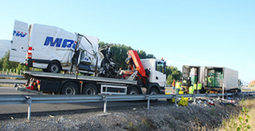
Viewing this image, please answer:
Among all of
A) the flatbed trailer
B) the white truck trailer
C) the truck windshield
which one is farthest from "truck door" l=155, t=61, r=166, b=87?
the white truck trailer

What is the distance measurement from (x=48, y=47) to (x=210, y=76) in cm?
1721

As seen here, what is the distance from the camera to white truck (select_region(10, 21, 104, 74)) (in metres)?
9.14

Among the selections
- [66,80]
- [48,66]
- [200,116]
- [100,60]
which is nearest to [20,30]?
[48,66]

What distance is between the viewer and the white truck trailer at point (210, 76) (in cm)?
2066

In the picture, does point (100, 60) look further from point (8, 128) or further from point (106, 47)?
point (8, 128)

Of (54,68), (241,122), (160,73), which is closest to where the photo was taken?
(241,122)

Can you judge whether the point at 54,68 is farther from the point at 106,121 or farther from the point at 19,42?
the point at 106,121

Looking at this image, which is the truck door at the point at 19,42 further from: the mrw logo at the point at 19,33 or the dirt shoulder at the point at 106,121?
the dirt shoulder at the point at 106,121

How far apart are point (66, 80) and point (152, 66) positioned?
5.90m

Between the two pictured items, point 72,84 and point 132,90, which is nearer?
point 72,84

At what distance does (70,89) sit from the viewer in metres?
9.66

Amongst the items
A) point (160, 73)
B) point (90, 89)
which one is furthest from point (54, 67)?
point (160, 73)

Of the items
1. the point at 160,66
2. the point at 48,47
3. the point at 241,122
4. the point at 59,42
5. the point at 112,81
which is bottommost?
the point at 241,122

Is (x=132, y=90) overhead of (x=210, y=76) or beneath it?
beneath
